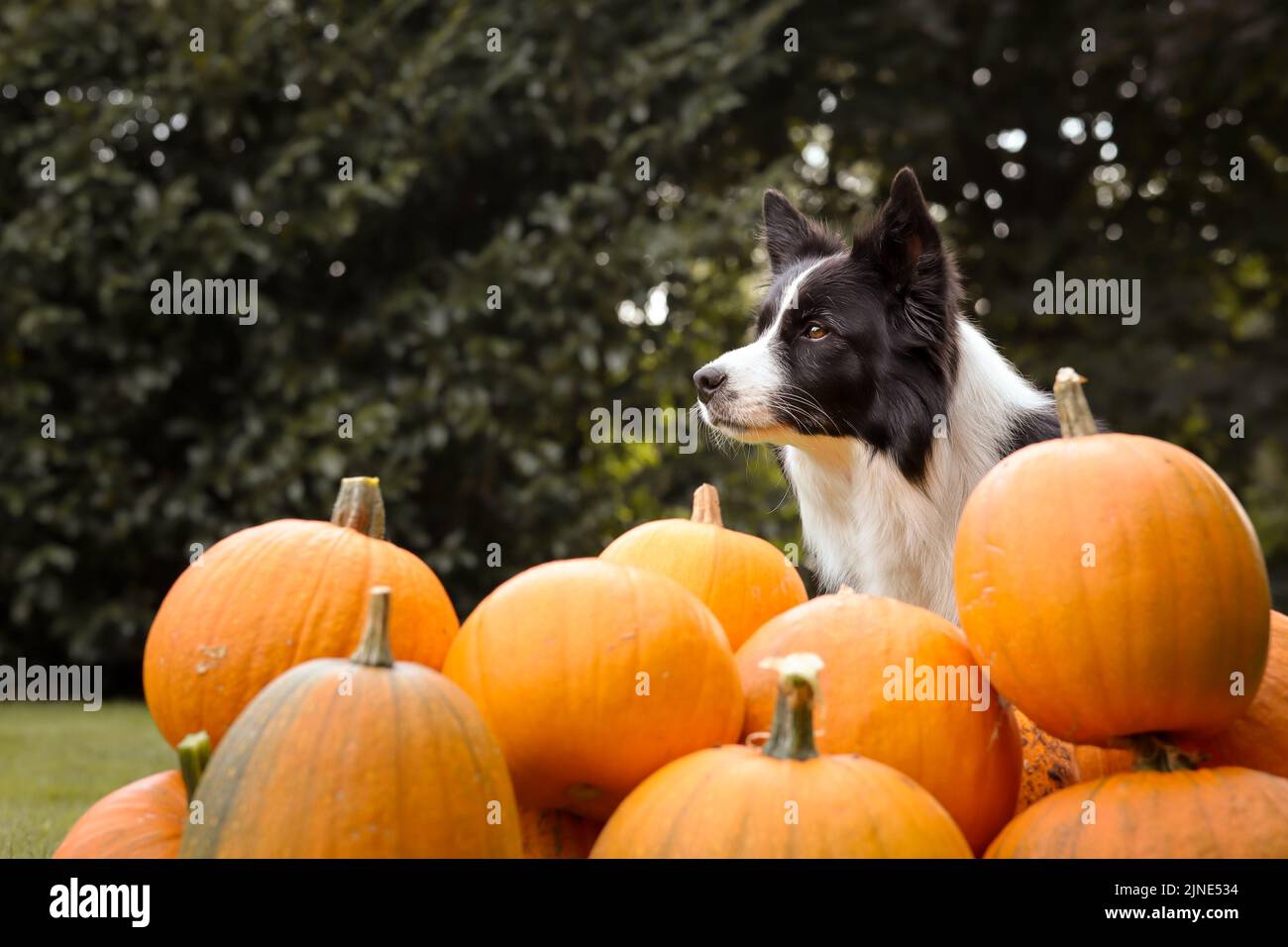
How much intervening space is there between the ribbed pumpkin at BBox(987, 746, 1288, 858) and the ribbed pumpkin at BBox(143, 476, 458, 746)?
3.08 ft

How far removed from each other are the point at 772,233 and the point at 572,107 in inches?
88.1

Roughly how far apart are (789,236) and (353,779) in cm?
256

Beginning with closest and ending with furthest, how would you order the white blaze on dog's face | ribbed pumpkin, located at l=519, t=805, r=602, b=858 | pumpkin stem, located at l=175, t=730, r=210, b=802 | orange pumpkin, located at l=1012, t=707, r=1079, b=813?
pumpkin stem, located at l=175, t=730, r=210, b=802 → ribbed pumpkin, located at l=519, t=805, r=602, b=858 → orange pumpkin, located at l=1012, t=707, r=1079, b=813 → the white blaze on dog's face

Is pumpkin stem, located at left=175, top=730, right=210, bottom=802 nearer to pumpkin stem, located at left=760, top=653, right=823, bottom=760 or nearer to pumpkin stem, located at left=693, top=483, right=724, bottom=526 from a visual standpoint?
pumpkin stem, located at left=760, top=653, right=823, bottom=760

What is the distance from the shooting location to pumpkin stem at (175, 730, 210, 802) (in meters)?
1.52

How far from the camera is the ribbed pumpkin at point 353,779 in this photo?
1287 millimetres

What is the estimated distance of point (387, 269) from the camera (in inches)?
219

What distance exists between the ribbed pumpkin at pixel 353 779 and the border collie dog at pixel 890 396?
1828 mm
